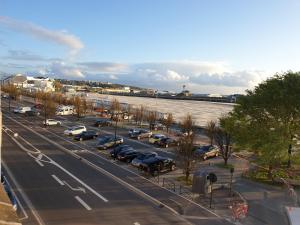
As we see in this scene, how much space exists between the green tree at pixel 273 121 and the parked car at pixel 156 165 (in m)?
7.12

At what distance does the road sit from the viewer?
25453 millimetres

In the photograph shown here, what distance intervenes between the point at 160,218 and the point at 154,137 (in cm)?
3188

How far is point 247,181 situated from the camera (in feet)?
122

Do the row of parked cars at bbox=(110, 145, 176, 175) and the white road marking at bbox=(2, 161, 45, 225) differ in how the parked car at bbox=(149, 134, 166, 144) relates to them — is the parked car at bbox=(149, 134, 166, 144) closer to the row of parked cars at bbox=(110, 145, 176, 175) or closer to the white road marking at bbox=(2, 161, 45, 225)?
the row of parked cars at bbox=(110, 145, 176, 175)

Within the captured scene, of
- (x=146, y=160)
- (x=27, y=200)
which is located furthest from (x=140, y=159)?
(x=27, y=200)

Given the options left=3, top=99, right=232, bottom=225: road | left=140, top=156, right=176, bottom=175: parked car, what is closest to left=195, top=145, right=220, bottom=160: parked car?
left=140, top=156, right=176, bottom=175: parked car

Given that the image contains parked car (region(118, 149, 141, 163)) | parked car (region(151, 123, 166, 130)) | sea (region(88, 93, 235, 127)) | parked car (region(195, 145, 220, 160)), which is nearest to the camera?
parked car (region(118, 149, 141, 163))

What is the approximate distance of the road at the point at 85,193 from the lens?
2545 centimetres

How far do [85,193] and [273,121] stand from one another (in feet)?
61.3

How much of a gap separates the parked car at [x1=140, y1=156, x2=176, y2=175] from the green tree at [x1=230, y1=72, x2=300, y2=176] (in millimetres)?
7123

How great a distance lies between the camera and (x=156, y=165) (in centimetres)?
3884

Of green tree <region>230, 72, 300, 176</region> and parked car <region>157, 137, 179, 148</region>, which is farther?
parked car <region>157, 137, 179, 148</region>

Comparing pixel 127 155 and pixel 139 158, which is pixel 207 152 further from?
pixel 127 155

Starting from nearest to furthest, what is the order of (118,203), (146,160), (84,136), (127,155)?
(118,203) < (146,160) < (127,155) < (84,136)
